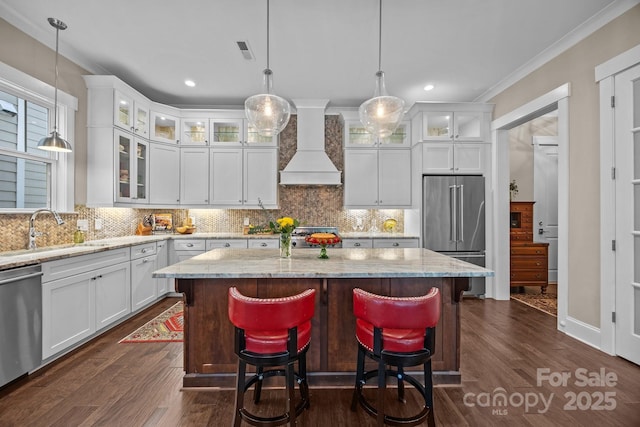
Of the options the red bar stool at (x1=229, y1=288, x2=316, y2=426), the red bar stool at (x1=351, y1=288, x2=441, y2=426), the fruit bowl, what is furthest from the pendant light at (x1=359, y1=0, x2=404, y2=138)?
the fruit bowl

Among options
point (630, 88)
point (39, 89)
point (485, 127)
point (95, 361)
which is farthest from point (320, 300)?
point (485, 127)

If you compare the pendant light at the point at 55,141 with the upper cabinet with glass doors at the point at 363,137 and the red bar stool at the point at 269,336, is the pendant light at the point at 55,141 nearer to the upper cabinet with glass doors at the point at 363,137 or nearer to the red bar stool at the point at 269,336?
the red bar stool at the point at 269,336

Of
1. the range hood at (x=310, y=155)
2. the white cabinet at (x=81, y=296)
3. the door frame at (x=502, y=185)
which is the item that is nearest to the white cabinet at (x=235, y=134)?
the range hood at (x=310, y=155)

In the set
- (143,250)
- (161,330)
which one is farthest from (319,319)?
(143,250)

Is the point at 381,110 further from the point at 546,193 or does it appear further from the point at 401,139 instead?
the point at 546,193

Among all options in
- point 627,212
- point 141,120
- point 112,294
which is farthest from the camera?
point 141,120

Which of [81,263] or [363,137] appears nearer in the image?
[81,263]

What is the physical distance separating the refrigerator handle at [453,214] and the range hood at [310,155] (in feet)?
5.54

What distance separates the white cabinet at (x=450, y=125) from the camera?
4410 mm

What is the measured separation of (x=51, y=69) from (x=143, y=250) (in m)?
2.19

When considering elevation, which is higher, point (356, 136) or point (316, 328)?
point (356, 136)

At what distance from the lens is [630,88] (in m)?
2.52

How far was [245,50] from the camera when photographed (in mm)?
3250

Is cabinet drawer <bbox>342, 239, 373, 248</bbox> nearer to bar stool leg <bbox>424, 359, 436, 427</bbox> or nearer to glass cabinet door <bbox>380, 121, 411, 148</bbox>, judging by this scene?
glass cabinet door <bbox>380, 121, 411, 148</bbox>
